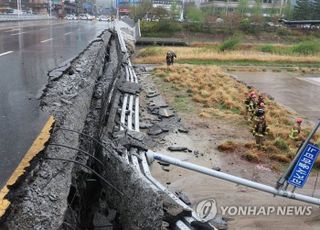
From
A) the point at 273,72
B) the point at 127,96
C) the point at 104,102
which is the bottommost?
the point at 273,72

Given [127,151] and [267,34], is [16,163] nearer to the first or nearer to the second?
[127,151]

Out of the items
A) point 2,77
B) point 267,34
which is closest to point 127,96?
point 2,77

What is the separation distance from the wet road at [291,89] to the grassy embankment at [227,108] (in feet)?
4.63

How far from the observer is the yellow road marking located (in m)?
3.09

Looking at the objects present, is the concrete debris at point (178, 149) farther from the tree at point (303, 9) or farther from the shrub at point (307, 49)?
the tree at point (303, 9)

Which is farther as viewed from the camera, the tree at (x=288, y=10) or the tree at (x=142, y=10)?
the tree at (x=288, y=10)

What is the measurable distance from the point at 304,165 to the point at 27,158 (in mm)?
3870

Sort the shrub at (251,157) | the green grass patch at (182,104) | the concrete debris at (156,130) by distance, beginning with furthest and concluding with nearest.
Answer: the green grass patch at (182,104), the concrete debris at (156,130), the shrub at (251,157)

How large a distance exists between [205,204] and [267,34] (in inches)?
3111

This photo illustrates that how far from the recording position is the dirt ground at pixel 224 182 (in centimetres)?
769

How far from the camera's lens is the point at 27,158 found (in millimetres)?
4070

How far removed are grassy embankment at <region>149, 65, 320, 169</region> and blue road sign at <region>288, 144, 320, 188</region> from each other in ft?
16.4

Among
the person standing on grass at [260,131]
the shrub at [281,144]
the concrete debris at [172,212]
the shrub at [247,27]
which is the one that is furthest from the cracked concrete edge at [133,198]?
the shrub at [247,27]

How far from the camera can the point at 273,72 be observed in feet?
113
